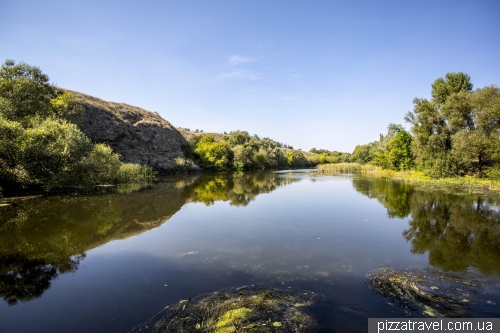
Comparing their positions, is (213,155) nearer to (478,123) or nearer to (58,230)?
(478,123)

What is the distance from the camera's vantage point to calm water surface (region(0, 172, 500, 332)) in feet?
17.0

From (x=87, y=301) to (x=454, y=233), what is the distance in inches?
481

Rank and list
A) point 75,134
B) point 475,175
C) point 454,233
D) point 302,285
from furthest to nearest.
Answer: point 475,175
point 75,134
point 454,233
point 302,285

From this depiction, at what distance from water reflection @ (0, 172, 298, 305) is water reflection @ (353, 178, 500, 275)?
379 inches

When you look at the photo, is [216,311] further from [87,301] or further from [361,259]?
[361,259]

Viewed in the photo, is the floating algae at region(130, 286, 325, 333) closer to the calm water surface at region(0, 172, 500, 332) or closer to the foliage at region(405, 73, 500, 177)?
the calm water surface at region(0, 172, 500, 332)

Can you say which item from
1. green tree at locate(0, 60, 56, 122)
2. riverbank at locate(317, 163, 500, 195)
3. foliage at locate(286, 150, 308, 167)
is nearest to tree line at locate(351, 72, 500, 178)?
riverbank at locate(317, 163, 500, 195)

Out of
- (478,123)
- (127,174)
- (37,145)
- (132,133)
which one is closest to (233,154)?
(132,133)

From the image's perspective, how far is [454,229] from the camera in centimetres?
1099

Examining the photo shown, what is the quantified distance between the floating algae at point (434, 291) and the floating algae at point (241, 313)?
5.27 feet

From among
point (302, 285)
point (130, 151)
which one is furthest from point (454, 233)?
point (130, 151)

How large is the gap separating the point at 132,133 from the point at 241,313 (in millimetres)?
51274

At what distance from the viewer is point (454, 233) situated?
410 inches

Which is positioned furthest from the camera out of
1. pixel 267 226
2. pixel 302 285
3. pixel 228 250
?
pixel 267 226
